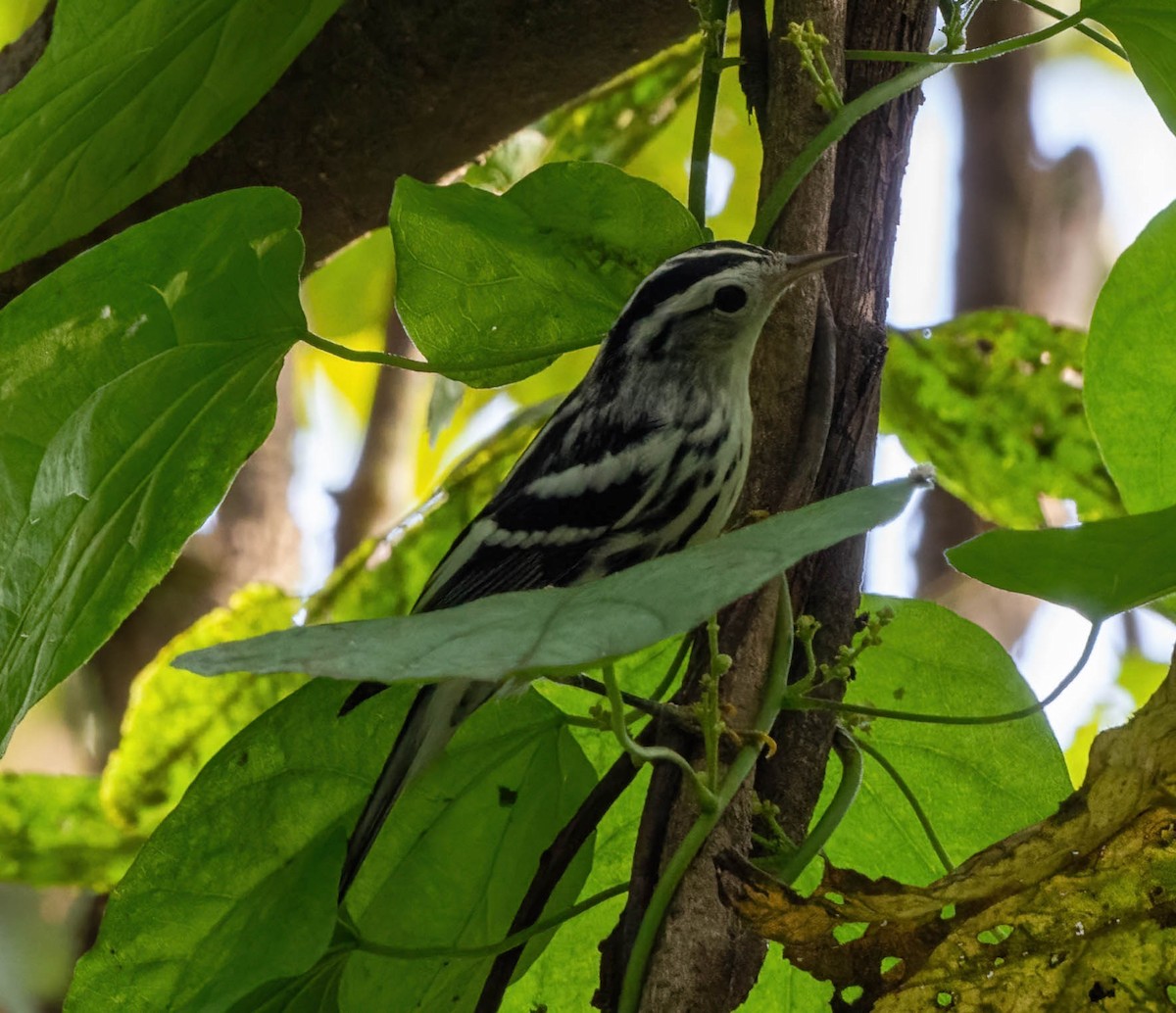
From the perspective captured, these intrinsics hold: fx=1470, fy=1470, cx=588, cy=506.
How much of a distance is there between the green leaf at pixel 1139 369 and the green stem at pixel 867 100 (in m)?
0.14

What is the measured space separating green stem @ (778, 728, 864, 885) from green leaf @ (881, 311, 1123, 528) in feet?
2.54

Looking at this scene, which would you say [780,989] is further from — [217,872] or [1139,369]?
[1139,369]

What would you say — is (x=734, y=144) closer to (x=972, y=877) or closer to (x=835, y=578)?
(x=835, y=578)

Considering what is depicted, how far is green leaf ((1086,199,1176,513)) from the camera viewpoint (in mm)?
1170

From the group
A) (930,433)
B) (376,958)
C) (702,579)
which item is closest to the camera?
(702,579)

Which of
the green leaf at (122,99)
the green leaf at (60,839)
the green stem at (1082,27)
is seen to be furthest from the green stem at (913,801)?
the green leaf at (60,839)

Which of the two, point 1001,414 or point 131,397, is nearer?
point 131,397

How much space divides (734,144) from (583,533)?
98 cm

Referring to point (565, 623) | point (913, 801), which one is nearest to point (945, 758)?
point (913, 801)

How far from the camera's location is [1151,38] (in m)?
1.17

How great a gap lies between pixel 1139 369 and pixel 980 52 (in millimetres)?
285

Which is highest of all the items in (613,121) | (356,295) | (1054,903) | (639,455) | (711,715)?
(356,295)

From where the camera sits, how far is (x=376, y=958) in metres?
1.14

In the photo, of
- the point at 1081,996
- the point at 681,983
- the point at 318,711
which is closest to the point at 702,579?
the point at 681,983
